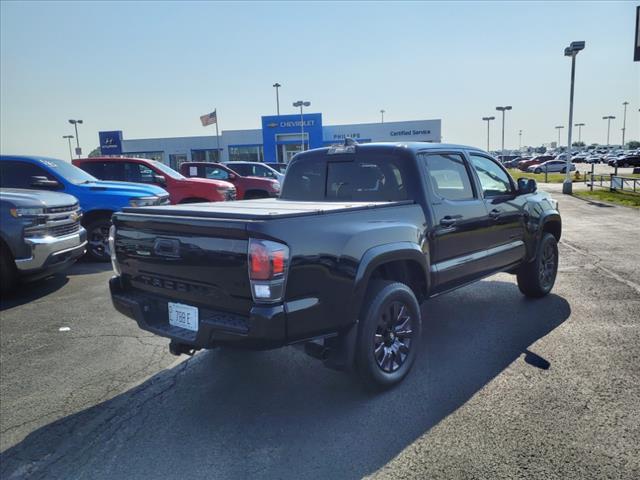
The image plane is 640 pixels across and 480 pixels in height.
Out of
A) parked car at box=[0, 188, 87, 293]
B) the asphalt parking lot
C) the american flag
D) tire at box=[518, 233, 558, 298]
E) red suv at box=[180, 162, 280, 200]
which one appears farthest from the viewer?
the american flag

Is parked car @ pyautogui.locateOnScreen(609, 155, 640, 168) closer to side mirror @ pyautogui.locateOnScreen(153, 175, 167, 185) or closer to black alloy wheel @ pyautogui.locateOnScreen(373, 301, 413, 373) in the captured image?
side mirror @ pyautogui.locateOnScreen(153, 175, 167, 185)

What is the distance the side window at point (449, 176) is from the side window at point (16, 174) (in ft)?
23.6

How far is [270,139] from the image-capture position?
167 feet

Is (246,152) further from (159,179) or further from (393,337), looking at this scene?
(393,337)

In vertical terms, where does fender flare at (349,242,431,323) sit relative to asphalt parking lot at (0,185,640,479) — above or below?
above

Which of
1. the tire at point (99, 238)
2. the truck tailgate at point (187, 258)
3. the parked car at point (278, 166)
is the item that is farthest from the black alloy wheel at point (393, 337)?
the parked car at point (278, 166)

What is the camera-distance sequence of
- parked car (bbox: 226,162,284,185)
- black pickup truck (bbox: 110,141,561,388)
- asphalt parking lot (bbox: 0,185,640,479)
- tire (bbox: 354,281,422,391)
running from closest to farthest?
1. asphalt parking lot (bbox: 0,185,640,479)
2. black pickup truck (bbox: 110,141,561,388)
3. tire (bbox: 354,281,422,391)
4. parked car (bbox: 226,162,284,185)

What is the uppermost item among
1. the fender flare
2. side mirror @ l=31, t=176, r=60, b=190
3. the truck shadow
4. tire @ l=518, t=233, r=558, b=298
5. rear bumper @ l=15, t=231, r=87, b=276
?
side mirror @ l=31, t=176, r=60, b=190

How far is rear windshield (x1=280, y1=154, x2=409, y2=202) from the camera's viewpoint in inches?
171

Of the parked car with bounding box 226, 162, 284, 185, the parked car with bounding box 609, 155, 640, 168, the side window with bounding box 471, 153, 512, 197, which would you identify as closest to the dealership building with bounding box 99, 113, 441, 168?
the parked car with bounding box 609, 155, 640, 168

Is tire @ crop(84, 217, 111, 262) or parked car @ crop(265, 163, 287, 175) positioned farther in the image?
parked car @ crop(265, 163, 287, 175)

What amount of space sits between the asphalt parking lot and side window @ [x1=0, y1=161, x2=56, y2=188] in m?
3.79

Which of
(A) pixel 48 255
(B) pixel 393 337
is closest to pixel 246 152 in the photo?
(A) pixel 48 255

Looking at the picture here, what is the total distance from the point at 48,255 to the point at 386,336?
5113mm
